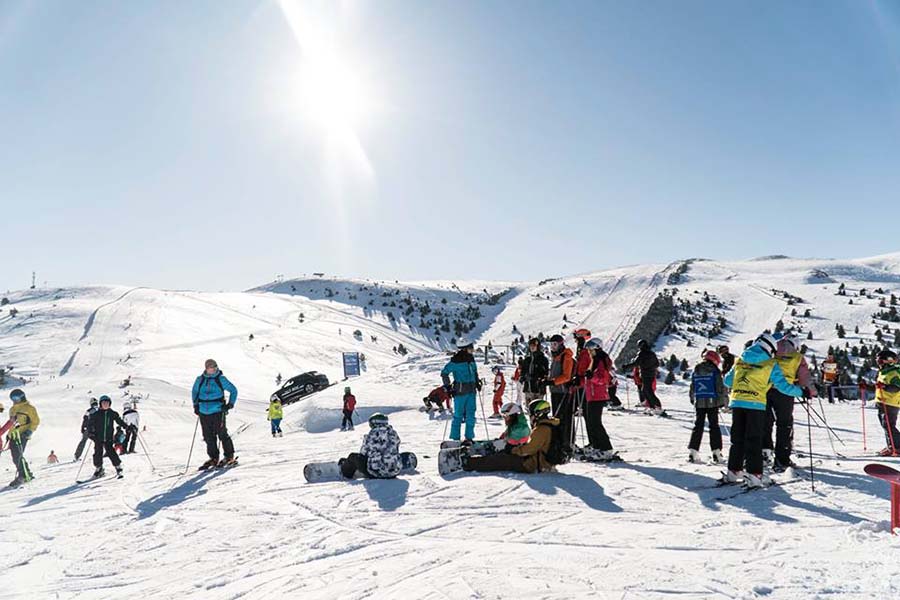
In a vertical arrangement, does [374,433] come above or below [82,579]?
above

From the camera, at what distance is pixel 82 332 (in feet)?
139

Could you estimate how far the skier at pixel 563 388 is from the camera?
8.89m

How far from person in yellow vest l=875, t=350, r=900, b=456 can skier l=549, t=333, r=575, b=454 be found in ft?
16.8

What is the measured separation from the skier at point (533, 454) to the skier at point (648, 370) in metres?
7.58

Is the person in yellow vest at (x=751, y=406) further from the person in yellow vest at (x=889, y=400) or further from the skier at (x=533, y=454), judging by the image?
the person in yellow vest at (x=889, y=400)

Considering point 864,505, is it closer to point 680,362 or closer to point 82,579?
point 82,579

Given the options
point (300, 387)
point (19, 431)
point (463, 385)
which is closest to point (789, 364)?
point (463, 385)

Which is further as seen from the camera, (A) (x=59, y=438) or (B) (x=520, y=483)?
(A) (x=59, y=438)

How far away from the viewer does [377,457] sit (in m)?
8.09

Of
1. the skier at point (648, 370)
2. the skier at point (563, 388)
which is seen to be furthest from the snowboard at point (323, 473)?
the skier at point (648, 370)

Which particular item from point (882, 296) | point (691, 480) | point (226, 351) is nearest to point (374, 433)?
point (691, 480)

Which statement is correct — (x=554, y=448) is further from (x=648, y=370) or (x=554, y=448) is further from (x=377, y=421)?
(x=648, y=370)

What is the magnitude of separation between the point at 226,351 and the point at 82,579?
3566cm

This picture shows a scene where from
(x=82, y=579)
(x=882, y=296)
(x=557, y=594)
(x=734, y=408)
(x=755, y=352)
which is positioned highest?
(x=882, y=296)
